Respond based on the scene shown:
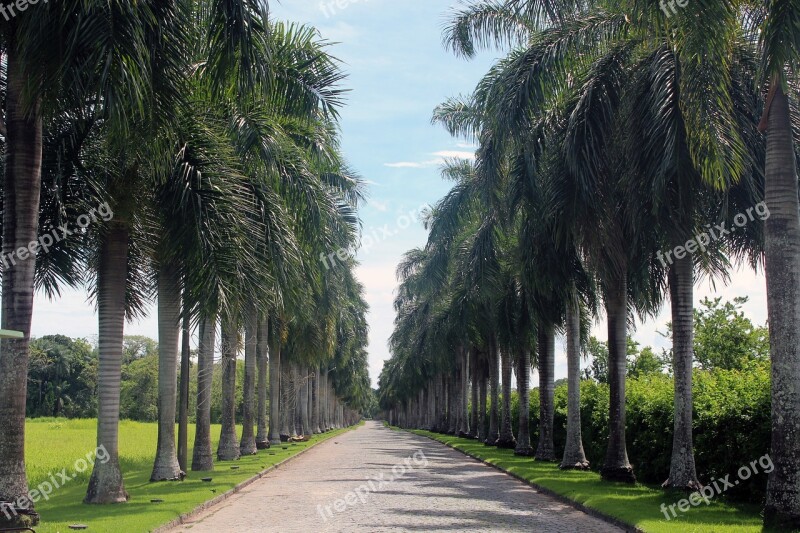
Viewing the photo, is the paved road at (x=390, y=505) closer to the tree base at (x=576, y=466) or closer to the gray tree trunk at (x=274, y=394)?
the tree base at (x=576, y=466)

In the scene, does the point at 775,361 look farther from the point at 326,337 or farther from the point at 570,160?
the point at 326,337

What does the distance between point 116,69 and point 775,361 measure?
973cm

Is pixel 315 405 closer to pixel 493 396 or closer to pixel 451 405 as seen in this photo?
pixel 451 405

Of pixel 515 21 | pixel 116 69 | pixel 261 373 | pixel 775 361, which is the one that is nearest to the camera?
pixel 116 69

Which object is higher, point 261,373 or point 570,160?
point 570,160

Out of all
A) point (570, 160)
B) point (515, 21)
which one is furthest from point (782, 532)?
point (515, 21)

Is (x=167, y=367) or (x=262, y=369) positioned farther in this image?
(x=262, y=369)

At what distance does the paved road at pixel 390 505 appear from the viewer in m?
12.5

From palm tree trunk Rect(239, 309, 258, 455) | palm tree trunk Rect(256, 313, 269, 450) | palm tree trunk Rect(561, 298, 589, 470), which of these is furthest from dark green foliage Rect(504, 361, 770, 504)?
palm tree trunk Rect(256, 313, 269, 450)

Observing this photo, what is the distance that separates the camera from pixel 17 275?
1134 cm

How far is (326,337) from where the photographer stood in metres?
37.4

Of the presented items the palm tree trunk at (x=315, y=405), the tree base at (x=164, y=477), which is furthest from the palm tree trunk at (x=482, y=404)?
the tree base at (x=164, y=477)

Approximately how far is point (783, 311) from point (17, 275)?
10.9 meters

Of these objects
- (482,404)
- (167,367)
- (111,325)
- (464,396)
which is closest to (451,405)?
(464,396)
